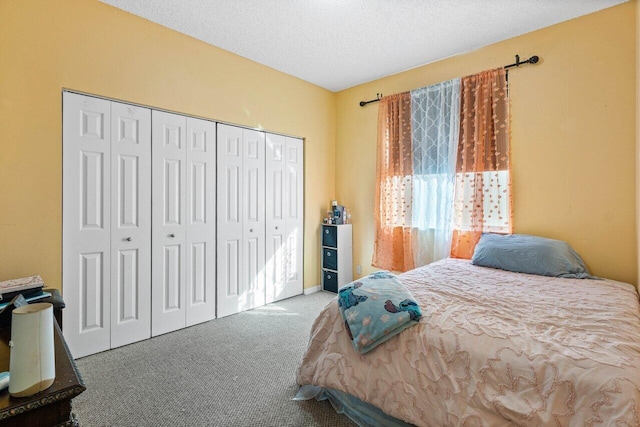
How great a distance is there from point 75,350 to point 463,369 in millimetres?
2705

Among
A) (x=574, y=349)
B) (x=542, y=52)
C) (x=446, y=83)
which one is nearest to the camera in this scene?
(x=574, y=349)

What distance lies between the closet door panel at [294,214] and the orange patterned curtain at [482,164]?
72.3 inches

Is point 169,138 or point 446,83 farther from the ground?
point 446,83

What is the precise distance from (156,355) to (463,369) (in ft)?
7.36

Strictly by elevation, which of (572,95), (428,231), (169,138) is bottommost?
(428,231)

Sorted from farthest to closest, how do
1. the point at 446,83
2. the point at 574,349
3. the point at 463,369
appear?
the point at 446,83 < the point at 463,369 < the point at 574,349

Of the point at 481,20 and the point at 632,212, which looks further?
the point at 481,20

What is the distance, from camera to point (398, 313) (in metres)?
1.61

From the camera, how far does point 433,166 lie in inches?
136

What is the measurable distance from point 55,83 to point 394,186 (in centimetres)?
324

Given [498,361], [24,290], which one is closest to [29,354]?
[24,290]

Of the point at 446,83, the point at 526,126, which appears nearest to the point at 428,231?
the point at 526,126

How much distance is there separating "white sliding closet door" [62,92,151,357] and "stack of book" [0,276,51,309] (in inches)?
16.1

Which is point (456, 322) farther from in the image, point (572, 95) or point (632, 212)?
point (572, 95)
